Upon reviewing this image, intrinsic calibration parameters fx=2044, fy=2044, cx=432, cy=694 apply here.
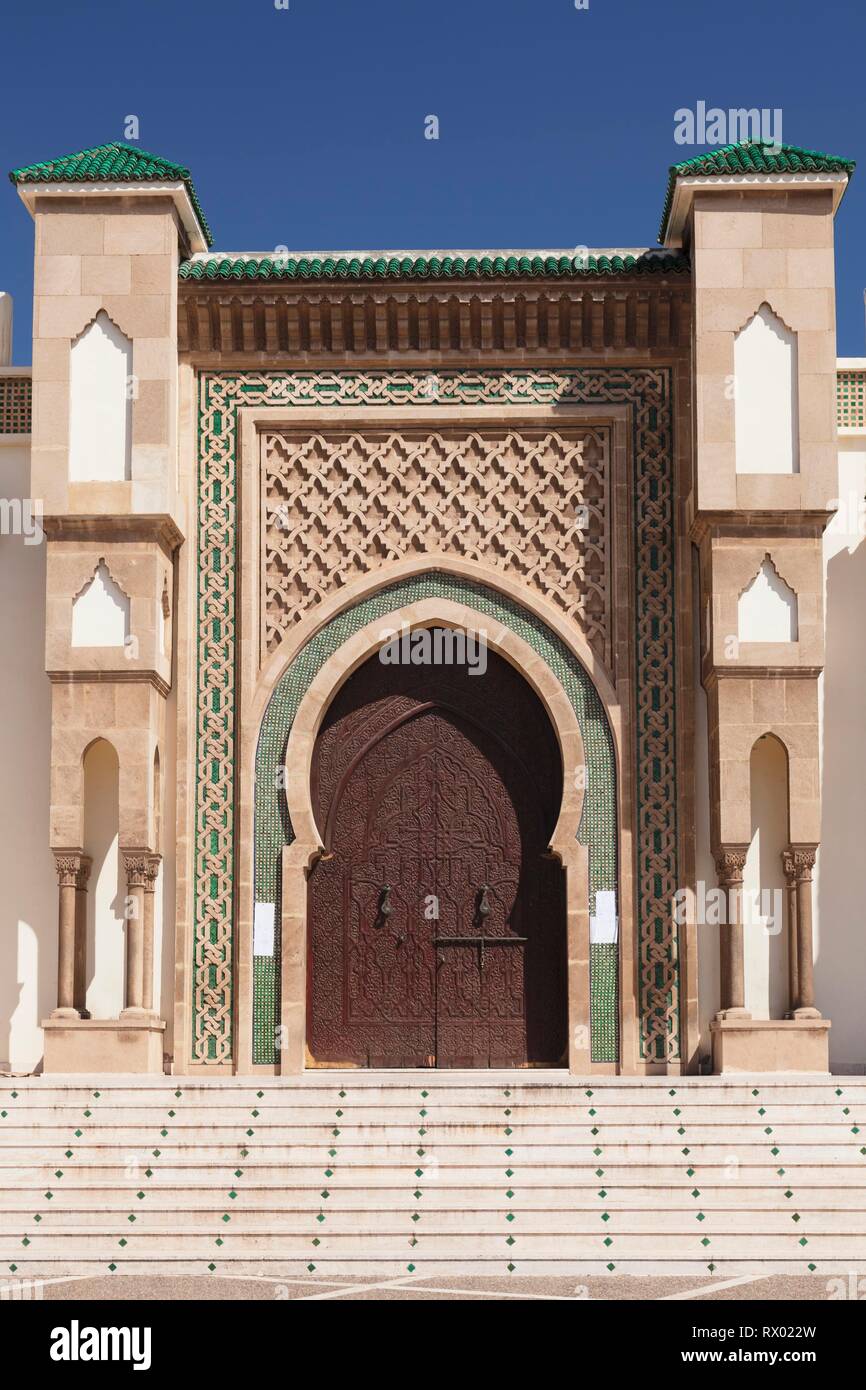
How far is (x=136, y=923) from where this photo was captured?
10031mm

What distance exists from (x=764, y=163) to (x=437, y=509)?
2390mm

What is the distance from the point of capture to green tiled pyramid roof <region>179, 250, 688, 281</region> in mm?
10500

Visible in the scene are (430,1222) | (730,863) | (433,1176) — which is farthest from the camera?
(730,863)

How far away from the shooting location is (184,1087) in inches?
353

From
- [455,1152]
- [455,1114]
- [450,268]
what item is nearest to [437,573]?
[450,268]

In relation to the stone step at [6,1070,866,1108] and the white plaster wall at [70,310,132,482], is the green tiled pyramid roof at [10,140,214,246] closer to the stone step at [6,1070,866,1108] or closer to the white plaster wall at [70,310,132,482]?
the white plaster wall at [70,310,132,482]

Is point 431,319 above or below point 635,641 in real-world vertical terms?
above

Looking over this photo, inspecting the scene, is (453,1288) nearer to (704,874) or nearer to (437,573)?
(704,874)

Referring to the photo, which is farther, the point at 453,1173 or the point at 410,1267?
the point at 453,1173

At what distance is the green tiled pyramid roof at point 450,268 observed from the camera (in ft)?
34.4

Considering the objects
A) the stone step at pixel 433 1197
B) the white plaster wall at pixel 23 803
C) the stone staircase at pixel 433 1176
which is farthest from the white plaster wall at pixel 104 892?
the stone step at pixel 433 1197

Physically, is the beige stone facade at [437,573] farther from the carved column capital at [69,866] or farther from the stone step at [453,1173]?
the stone step at [453,1173]
